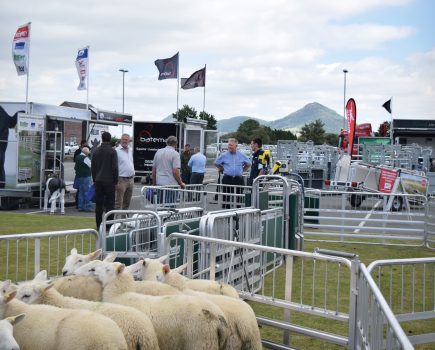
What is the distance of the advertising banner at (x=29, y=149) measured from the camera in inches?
647

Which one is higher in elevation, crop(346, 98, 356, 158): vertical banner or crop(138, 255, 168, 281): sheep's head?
crop(346, 98, 356, 158): vertical banner

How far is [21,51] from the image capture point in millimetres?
19938

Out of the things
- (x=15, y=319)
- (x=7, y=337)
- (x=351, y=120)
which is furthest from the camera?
(x=351, y=120)

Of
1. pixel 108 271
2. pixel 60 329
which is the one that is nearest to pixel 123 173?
pixel 108 271

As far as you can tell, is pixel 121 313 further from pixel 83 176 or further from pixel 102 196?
pixel 83 176

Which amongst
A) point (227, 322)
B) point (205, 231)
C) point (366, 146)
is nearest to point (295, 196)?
point (205, 231)

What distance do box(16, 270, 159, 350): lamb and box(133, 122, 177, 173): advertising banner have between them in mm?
21018

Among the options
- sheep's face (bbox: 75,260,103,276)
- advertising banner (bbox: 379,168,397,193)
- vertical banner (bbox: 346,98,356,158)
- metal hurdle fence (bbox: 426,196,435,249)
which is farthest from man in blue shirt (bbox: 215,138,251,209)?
vertical banner (bbox: 346,98,356,158)

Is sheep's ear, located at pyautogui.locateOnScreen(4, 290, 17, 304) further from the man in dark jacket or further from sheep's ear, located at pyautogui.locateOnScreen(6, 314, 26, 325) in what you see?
the man in dark jacket

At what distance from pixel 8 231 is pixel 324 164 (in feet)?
59.5

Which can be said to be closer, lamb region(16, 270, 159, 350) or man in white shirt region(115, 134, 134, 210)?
lamb region(16, 270, 159, 350)

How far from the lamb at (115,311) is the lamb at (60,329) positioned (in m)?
0.23

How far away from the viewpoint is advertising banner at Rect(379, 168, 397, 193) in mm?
18969

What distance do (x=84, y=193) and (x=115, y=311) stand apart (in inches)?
503
